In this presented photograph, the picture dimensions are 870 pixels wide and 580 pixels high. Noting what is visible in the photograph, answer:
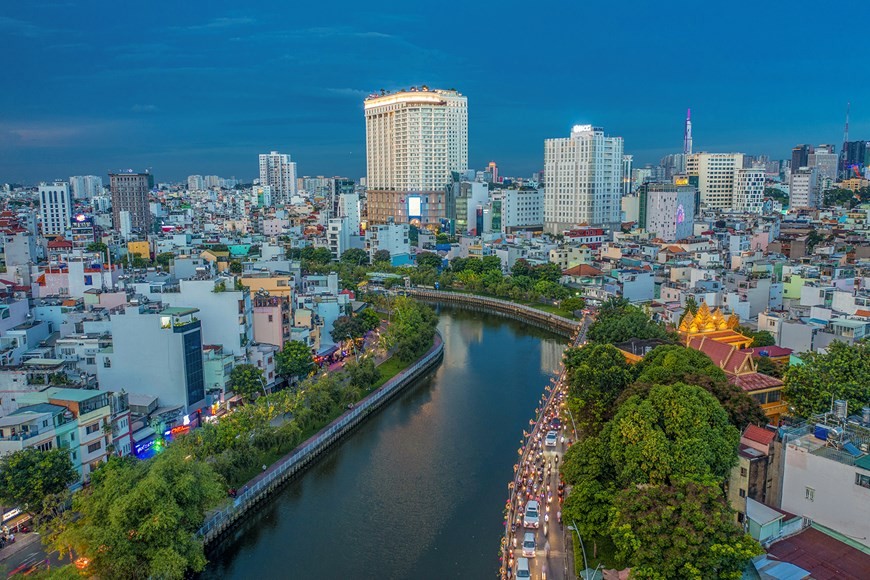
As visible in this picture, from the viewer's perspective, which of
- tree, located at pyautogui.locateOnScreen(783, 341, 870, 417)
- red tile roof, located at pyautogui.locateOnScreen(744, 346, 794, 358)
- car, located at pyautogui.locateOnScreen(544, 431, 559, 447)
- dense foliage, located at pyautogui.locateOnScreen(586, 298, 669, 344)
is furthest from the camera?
dense foliage, located at pyautogui.locateOnScreen(586, 298, 669, 344)

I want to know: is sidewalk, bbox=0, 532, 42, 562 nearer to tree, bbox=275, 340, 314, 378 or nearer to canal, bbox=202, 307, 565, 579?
canal, bbox=202, 307, 565, 579

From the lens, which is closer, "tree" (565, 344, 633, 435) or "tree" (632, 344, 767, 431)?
"tree" (632, 344, 767, 431)

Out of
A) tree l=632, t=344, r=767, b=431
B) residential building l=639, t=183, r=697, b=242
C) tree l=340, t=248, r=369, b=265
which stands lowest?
tree l=632, t=344, r=767, b=431

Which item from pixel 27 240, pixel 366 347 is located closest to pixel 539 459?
pixel 366 347

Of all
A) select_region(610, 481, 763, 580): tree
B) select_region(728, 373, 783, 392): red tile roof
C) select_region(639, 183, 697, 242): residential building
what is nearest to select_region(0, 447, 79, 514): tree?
select_region(610, 481, 763, 580): tree

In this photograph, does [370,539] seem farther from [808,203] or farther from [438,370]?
[808,203]

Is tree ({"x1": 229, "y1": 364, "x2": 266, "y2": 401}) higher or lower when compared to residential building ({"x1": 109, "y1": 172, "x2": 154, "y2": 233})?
lower
